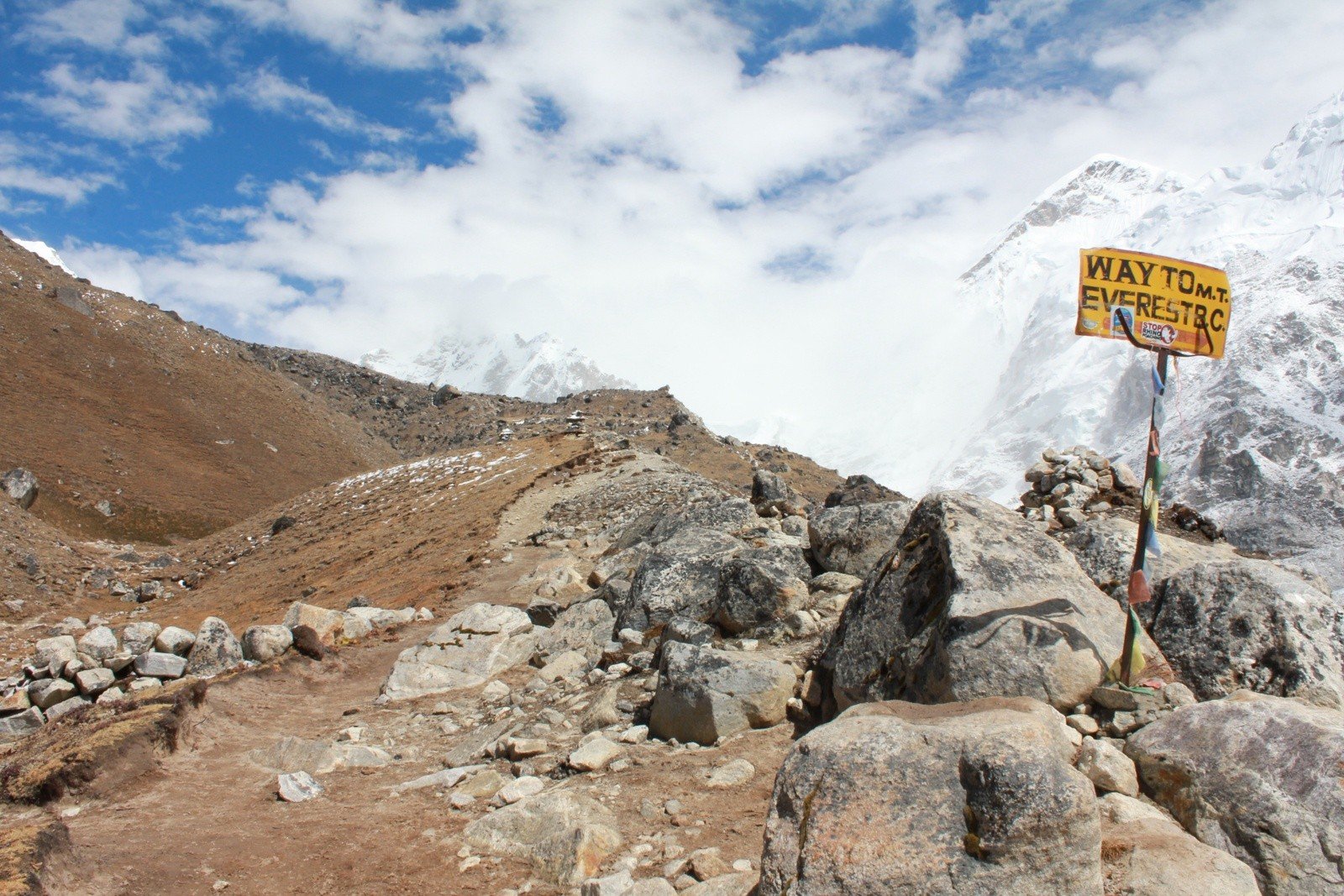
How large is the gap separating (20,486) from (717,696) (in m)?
41.6

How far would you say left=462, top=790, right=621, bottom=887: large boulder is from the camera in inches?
232

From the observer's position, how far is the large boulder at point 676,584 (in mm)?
11734

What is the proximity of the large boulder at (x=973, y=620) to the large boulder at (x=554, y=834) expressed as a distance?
2.59 metres

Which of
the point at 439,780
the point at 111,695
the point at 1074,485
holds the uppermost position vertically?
the point at 1074,485

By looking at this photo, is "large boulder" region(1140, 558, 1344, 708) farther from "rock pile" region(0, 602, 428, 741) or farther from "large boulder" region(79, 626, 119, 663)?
"large boulder" region(79, 626, 119, 663)

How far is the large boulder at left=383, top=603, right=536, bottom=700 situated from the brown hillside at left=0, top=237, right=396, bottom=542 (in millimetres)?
35498

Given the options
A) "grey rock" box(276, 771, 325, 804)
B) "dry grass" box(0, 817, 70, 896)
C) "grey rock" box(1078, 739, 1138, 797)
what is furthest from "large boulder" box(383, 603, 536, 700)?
"grey rock" box(1078, 739, 1138, 797)

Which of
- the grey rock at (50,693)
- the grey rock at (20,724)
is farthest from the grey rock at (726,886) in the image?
the grey rock at (50,693)

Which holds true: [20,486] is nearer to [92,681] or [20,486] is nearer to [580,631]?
[92,681]

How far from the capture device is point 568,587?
16.3 metres

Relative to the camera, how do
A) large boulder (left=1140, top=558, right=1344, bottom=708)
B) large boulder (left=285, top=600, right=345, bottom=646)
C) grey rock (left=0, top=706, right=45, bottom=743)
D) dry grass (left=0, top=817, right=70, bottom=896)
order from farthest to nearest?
large boulder (left=285, top=600, right=345, bottom=646) < grey rock (left=0, top=706, right=45, bottom=743) < large boulder (left=1140, top=558, right=1344, bottom=708) < dry grass (left=0, top=817, right=70, bottom=896)

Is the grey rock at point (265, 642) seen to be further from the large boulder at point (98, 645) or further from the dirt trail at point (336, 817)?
the dirt trail at point (336, 817)

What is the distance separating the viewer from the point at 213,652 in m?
13.2

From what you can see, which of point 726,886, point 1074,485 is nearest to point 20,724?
point 726,886
